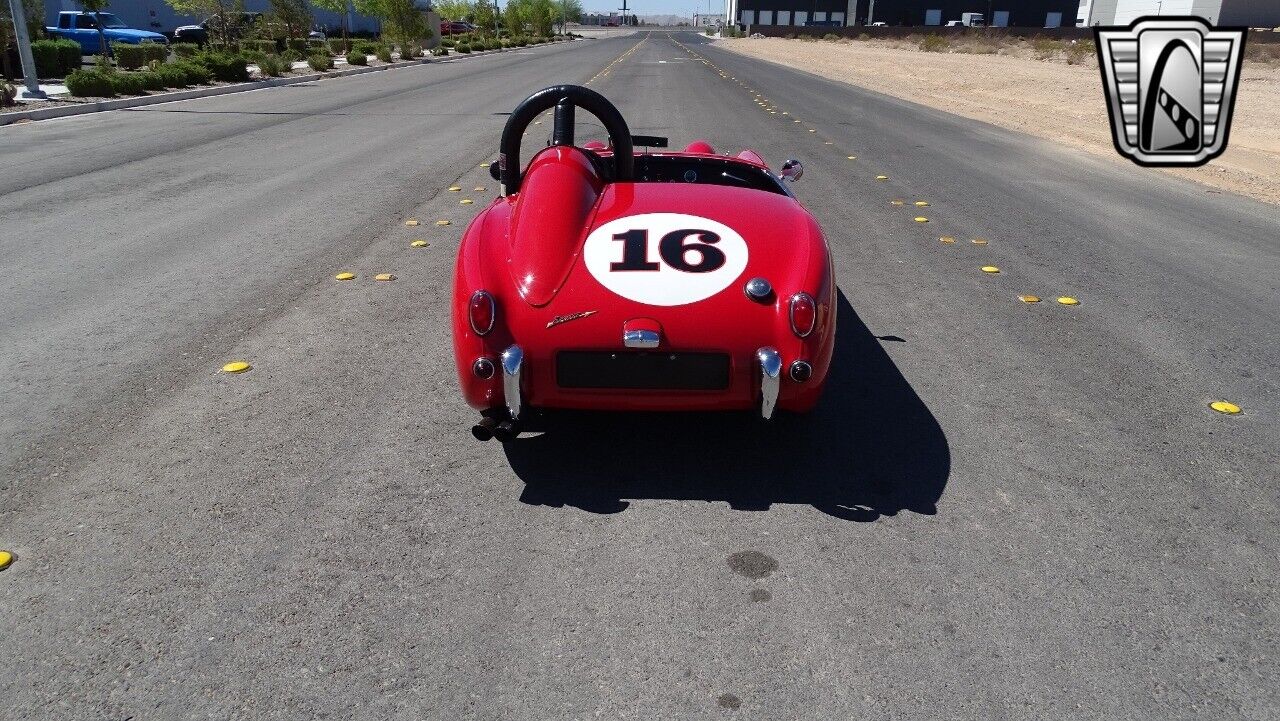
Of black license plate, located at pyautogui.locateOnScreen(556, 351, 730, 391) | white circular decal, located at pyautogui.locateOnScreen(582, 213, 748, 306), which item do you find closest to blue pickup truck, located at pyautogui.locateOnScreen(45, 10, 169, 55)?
white circular decal, located at pyautogui.locateOnScreen(582, 213, 748, 306)

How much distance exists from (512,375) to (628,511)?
0.70 meters

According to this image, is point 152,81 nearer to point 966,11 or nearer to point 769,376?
point 769,376

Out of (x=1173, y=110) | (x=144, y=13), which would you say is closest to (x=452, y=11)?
(x=144, y=13)

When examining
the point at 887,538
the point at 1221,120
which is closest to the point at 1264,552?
the point at 887,538

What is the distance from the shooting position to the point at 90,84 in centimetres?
1967

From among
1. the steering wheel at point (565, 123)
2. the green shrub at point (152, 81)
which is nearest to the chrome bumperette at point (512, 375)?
the steering wheel at point (565, 123)

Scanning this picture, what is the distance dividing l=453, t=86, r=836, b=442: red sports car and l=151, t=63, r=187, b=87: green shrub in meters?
22.9

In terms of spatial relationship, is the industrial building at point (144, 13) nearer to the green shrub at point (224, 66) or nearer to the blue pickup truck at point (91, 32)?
the blue pickup truck at point (91, 32)

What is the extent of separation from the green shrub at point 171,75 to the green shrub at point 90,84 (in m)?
2.38

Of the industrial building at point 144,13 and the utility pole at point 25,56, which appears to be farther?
the industrial building at point 144,13

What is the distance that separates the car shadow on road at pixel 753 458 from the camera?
11.7ft

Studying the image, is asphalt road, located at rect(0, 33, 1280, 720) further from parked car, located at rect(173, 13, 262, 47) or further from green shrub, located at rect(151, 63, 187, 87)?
parked car, located at rect(173, 13, 262, 47)

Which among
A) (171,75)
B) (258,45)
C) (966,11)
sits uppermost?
(966,11)

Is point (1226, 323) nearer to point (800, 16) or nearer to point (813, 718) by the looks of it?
point (813, 718)
